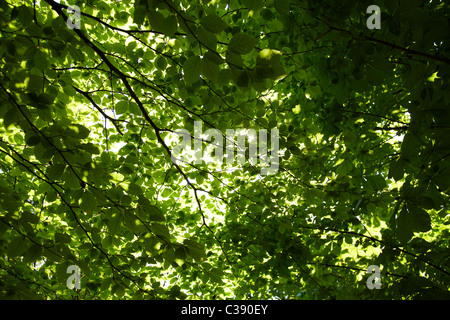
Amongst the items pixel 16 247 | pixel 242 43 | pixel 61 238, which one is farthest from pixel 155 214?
pixel 242 43

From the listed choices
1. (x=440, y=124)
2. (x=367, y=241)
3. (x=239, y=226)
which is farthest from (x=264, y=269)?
(x=440, y=124)

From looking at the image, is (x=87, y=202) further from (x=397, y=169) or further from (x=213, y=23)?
(x=397, y=169)

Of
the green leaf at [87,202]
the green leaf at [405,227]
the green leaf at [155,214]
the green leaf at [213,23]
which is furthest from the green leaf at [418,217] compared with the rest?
the green leaf at [87,202]

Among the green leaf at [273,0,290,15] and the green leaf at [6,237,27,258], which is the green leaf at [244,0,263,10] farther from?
the green leaf at [6,237,27,258]

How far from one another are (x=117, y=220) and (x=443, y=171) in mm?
1968

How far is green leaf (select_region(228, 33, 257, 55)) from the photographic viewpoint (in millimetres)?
1053

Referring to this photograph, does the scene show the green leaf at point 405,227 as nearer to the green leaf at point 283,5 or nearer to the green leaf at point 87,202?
the green leaf at point 283,5

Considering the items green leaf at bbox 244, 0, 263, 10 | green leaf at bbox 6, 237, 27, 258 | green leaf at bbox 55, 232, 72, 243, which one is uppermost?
green leaf at bbox 244, 0, 263, 10

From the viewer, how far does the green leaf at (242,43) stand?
1053 millimetres

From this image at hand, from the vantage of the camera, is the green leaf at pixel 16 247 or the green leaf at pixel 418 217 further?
the green leaf at pixel 16 247

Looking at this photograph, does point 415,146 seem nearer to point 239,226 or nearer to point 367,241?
point 367,241

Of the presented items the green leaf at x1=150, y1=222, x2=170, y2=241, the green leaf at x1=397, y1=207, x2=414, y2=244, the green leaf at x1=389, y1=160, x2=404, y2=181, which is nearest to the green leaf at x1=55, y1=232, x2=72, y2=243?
the green leaf at x1=150, y1=222, x2=170, y2=241

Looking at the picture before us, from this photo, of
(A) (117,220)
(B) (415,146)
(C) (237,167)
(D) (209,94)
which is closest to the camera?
(B) (415,146)
